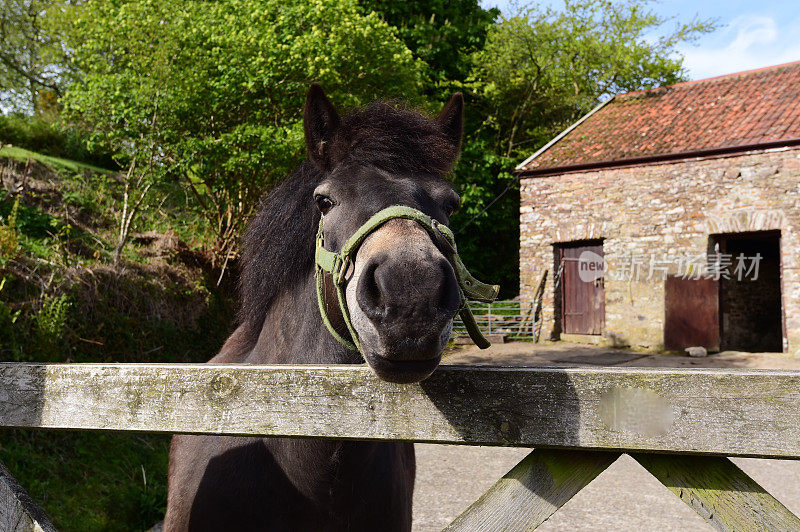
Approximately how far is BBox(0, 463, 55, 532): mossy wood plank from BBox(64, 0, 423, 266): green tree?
8691mm

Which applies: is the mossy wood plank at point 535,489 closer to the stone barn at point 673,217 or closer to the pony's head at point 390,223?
the pony's head at point 390,223

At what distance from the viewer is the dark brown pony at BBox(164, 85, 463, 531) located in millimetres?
1835

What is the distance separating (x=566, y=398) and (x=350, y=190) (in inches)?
40.8

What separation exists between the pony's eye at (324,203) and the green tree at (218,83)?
8105 mm

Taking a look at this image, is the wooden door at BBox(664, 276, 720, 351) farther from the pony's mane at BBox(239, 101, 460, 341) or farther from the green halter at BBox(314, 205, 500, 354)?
the green halter at BBox(314, 205, 500, 354)

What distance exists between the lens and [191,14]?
9867mm

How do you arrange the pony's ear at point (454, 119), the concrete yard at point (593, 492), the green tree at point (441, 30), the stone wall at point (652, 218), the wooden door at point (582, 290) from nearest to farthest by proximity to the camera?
the pony's ear at point (454, 119) → the concrete yard at point (593, 492) → the stone wall at point (652, 218) → the wooden door at point (582, 290) → the green tree at point (441, 30)

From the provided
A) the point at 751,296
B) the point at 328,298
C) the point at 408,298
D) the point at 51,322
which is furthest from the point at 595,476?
the point at 751,296

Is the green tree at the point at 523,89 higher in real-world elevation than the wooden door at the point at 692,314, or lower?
higher

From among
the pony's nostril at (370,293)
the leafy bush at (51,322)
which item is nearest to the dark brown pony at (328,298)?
the pony's nostril at (370,293)

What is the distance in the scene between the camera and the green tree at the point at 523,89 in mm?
23047

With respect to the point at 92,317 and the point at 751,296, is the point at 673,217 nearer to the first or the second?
the point at 751,296

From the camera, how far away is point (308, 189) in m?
2.28

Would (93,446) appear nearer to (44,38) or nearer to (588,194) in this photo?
(588,194)
